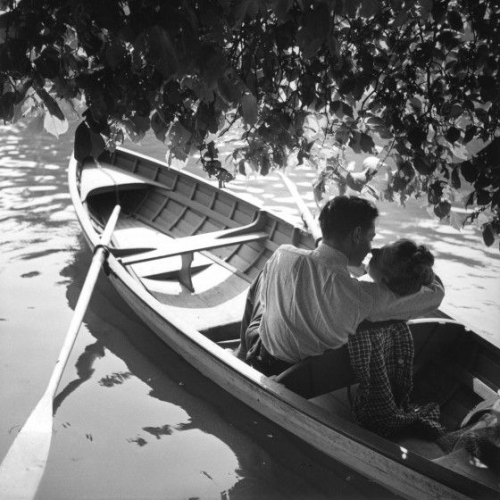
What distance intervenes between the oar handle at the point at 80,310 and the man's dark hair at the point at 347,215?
2.30 m

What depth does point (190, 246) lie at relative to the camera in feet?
18.3

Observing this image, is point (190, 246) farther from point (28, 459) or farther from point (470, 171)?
point (470, 171)

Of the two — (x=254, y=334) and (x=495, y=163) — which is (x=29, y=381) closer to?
(x=254, y=334)

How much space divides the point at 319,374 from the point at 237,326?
5.16ft

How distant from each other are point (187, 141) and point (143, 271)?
3829 mm

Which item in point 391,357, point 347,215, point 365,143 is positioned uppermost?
point 365,143

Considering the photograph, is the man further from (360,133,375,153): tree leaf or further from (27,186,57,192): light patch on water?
(27,186,57,192): light patch on water

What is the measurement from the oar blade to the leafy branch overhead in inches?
76.3

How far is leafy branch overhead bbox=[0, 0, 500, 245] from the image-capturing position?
152 cm

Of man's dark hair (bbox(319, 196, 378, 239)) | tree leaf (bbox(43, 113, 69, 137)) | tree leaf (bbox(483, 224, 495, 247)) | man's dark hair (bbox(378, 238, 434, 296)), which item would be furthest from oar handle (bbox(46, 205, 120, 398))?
tree leaf (bbox(483, 224, 495, 247))

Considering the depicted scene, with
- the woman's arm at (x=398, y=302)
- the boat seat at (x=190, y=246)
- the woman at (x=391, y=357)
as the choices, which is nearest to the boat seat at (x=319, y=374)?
the woman at (x=391, y=357)

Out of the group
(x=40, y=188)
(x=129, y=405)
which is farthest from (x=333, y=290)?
(x=40, y=188)

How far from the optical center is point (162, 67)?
1426 mm

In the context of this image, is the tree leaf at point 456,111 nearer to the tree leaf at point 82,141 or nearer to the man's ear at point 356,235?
the man's ear at point 356,235
